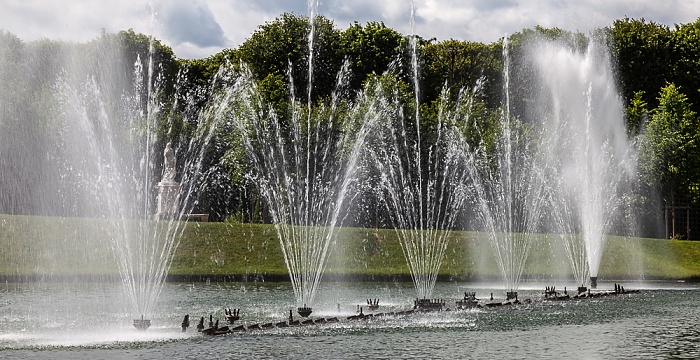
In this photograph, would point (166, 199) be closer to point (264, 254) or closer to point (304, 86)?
point (264, 254)

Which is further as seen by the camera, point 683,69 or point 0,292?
point 683,69

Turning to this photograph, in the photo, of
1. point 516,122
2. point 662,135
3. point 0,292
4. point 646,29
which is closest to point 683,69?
point 646,29

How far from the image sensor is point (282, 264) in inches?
1900

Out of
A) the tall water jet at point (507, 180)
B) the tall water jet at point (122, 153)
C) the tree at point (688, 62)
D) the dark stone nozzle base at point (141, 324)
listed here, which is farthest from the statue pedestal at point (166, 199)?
the tree at point (688, 62)

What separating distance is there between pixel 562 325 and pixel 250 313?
10.4 m

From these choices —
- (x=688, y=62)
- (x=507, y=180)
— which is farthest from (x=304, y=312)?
(x=688, y=62)

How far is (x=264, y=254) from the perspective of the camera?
49.2 m

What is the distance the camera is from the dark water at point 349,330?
21.5 m

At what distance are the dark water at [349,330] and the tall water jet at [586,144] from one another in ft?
43.2

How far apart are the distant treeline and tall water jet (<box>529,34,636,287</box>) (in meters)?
1.88

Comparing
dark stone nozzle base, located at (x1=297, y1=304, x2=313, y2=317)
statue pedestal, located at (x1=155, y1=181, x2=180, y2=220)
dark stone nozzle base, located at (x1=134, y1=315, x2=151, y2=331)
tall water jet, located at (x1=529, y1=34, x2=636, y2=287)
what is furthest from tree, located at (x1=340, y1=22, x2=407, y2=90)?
dark stone nozzle base, located at (x1=134, y1=315, x2=151, y2=331)

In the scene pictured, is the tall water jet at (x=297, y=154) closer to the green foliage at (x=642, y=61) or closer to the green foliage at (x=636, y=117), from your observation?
the green foliage at (x=636, y=117)

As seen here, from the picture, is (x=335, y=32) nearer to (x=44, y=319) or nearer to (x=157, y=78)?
(x=157, y=78)

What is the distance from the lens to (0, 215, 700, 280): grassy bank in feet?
147
